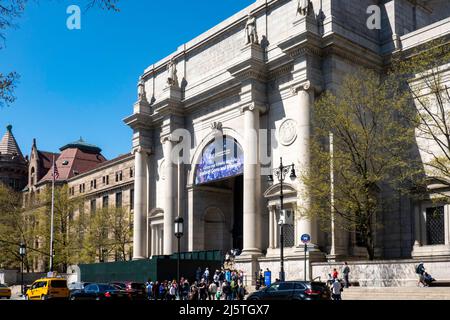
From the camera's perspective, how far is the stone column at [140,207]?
57.5 metres

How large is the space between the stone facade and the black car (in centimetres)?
1287

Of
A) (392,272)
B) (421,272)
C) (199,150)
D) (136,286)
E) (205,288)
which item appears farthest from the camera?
(199,150)

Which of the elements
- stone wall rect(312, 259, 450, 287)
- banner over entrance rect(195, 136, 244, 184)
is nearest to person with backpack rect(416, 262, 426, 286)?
stone wall rect(312, 259, 450, 287)

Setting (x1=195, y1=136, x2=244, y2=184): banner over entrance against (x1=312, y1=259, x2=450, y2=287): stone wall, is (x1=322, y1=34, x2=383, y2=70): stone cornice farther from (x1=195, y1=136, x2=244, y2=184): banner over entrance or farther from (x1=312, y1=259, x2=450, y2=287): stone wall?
(x1=312, y1=259, x2=450, y2=287): stone wall

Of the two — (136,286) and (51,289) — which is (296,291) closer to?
(136,286)

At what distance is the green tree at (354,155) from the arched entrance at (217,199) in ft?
37.6

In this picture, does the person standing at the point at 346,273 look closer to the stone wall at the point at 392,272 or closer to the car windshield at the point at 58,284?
the stone wall at the point at 392,272

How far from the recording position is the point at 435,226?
38656mm

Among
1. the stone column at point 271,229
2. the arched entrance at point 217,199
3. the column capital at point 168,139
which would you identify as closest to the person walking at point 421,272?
the stone column at point 271,229

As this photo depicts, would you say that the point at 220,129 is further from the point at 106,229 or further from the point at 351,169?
the point at 106,229

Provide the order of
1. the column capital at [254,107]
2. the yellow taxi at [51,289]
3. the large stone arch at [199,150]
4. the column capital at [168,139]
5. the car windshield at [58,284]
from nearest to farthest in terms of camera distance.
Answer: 1. the yellow taxi at [51,289]
2. the car windshield at [58,284]
3. the column capital at [254,107]
4. the large stone arch at [199,150]
5. the column capital at [168,139]

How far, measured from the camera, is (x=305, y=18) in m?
41.0

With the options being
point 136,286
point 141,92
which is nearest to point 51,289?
point 136,286

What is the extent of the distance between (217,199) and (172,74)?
12.0 meters
